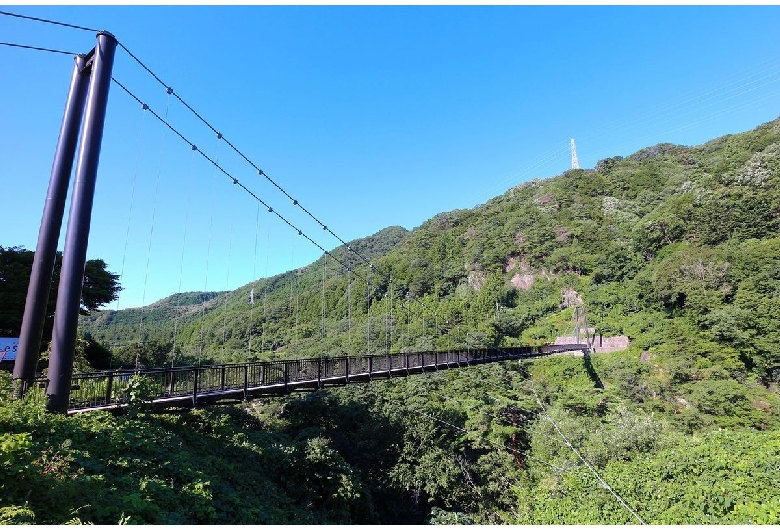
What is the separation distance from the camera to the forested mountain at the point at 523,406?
6.03 metres

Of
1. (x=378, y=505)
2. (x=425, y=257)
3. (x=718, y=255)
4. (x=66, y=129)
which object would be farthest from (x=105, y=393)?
(x=425, y=257)

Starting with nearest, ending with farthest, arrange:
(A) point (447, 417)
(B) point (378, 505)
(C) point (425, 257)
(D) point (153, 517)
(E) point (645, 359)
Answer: (D) point (153, 517) < (B) point (378, 505) < (A) point (447, 417) < (E) point (645, 359) < (C) point (425, 257)

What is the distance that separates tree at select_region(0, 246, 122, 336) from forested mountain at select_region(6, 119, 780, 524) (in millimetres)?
4072

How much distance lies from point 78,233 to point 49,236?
1084mm

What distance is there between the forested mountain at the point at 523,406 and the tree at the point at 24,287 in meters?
4.07

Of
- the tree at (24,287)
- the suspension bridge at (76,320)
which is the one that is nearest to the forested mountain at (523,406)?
the suspension bridge at (76,320)

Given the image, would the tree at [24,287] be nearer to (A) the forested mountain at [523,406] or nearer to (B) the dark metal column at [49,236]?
(A) the forested mountain at [523,406]

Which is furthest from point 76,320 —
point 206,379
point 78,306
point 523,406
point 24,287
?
point 523,406

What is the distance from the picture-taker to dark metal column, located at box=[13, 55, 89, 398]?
6.85m

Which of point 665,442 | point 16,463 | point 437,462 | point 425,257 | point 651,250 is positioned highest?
point 425,257

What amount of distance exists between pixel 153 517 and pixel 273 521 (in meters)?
3.22

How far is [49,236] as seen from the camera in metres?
7.37

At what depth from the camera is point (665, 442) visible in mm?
13375

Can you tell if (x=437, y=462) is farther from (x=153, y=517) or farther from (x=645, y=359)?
(x=645, y=359)
